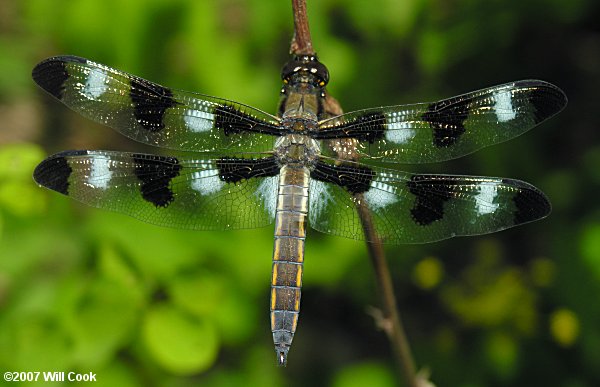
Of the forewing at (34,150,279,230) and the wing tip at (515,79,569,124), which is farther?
the forewing at (34,150,279,230)

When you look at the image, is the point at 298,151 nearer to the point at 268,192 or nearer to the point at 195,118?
the point at 268,192

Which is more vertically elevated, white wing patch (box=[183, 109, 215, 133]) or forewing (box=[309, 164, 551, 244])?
white wing patch (box=[183, 109, 215, 133])

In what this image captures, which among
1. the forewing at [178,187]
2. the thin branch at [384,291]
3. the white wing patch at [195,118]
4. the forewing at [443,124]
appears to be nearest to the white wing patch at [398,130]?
the forewing at [443,124]

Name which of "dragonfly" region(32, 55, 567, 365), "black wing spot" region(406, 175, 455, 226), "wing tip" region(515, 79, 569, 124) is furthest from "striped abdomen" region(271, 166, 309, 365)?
"wing tip" region(515, 79, 569, 124)

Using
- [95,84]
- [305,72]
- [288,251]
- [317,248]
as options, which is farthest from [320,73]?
[317,248]

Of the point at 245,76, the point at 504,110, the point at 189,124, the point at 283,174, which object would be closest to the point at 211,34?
the point at 245,76

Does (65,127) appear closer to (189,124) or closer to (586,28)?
(189,124)

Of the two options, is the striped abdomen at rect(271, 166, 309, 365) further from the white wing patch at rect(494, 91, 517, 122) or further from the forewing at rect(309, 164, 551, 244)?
the white wing patch at rect(494, 91, 517, 122)
